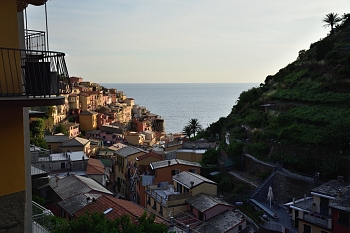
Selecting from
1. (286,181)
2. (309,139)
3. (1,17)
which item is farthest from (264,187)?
(1,17)

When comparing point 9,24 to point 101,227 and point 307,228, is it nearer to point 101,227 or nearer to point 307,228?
point 101,227

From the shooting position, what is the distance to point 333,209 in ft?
60.3

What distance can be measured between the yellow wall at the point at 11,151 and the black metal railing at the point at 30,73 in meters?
0.31

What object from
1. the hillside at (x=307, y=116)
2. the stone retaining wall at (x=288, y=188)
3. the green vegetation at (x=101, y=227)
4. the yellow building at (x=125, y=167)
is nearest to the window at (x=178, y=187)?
the stone retaining wall at (x=288, y=188)

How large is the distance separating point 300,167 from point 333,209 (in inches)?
291

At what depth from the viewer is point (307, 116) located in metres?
29.8

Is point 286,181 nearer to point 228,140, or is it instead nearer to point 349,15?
point 228,140

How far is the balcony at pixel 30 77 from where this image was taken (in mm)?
4582

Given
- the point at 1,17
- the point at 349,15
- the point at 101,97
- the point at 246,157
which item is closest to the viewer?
the point at 1,17

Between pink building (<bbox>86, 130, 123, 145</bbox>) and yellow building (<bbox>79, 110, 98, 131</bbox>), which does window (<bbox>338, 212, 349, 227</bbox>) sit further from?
yellow building (<bbox>79, 110, 98, 131</bbox>)

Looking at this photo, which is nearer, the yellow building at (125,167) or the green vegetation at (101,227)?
the green vegetation at (101,227)

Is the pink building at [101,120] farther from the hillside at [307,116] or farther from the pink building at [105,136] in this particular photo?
the hillside at [307,116]

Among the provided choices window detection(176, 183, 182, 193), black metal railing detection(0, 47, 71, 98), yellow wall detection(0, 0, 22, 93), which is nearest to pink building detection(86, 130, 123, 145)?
window detection(176, 183, 182, 193)

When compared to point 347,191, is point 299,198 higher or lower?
lower
